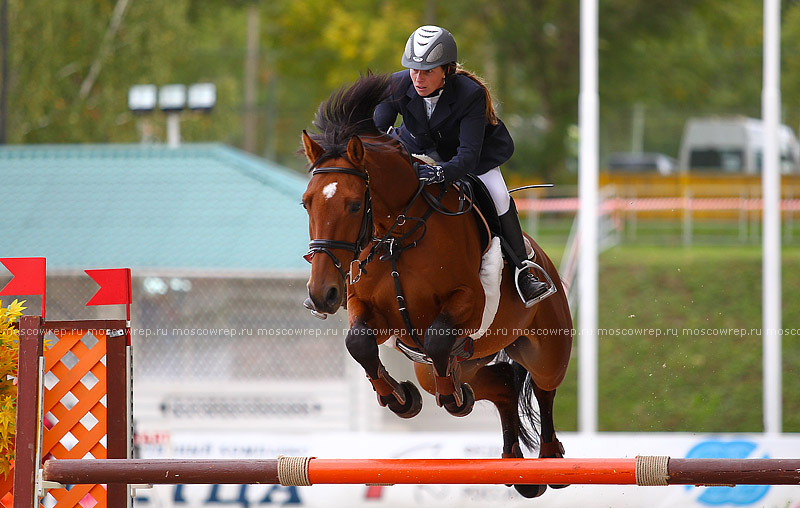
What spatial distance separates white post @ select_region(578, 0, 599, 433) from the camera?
8.77 metres

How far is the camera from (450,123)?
391 centimetres

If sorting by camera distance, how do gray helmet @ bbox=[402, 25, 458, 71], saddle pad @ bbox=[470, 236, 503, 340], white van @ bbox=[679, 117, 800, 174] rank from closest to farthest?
gray helmet @ bbox=[402, 25, 458, 71], saddle pad @ bbox=[470, 236, 503, 340], white van @ bbox=[679, 117, 800, 174]

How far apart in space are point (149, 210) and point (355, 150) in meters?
5.60

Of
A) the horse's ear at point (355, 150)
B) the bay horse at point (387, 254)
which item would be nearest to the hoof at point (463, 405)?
the bay horse at point (387, 254)

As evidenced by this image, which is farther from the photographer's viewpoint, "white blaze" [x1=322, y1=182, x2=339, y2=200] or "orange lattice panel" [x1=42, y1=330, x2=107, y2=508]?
"orange lattice panel" [x1=42, y1=330, x2=107, y2=508]

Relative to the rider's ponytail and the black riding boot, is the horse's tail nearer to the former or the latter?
the black riding boot

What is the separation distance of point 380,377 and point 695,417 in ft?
28.2

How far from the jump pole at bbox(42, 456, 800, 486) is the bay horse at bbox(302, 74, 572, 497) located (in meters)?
0.40

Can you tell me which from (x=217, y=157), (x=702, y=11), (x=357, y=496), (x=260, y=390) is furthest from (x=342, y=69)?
(x=357, y=496)

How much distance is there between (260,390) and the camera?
837 cm

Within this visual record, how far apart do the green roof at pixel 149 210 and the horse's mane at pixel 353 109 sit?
4.56m

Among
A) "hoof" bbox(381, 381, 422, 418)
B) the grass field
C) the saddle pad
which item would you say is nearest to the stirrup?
the saddle pad

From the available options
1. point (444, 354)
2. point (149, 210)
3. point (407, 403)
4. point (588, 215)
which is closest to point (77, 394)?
point (407, 403)

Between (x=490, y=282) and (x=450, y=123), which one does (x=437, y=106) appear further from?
(x=490, y=282)
